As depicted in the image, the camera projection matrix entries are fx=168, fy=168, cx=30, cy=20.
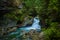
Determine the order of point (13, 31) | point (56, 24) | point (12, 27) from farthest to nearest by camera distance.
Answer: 1. point (12, 27)
2. point (13, 31)
3. point (56, 24)

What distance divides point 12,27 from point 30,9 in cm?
1360

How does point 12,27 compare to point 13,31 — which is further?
point 12,27

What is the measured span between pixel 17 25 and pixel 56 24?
15.8 m

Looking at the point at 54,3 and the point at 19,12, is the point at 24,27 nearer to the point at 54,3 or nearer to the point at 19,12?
the point at 19,12

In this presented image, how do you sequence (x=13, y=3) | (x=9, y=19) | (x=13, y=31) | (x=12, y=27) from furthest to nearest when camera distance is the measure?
(x=13, y=3) < (x=9, y=19) < (x=12, y=27) < (x=13, y=31)

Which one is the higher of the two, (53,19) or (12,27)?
(53,19)

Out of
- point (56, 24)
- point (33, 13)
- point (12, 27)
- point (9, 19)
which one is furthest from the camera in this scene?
point (33, 13)

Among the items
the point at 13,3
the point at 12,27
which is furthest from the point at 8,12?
the point at 12,27

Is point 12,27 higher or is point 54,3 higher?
point 54,3

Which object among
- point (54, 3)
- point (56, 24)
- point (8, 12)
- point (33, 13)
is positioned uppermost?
point (54, 3)

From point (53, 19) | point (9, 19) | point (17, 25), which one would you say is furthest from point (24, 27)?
point (53, 19)

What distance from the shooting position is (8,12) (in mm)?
32156

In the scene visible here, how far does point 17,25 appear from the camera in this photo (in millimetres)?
29766

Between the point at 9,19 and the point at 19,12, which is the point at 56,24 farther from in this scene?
the point at 19,12
